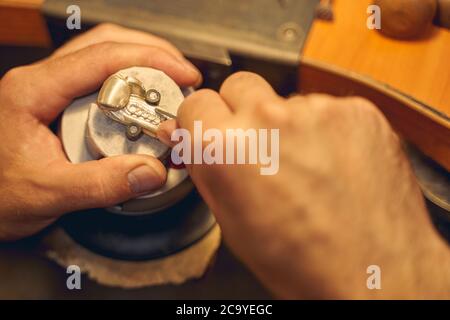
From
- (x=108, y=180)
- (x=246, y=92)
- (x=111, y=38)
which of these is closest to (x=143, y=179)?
(x=108, y=180)

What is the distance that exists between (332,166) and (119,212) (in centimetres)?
Answer: 34

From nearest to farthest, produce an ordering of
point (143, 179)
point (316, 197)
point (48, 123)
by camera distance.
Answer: point (316, 197) → point (143, 179) → point (48, 123)

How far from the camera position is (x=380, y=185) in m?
0.41

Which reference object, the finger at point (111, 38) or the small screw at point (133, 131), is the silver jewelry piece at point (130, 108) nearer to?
the small screw at point (133, 131)

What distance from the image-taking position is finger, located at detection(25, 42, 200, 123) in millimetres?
587

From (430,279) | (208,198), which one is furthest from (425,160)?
(208,198)

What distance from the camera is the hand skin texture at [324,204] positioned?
0.38 metres

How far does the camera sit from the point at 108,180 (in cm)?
53

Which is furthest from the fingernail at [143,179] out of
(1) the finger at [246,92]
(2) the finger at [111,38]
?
(2) the finger at [111,38]

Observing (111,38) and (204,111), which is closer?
(204,111)

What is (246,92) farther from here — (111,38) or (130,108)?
(111,38)

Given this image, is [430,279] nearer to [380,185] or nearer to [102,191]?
[380,185]

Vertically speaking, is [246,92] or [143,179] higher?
[246,92]

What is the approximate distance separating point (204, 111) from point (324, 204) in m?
0.15
